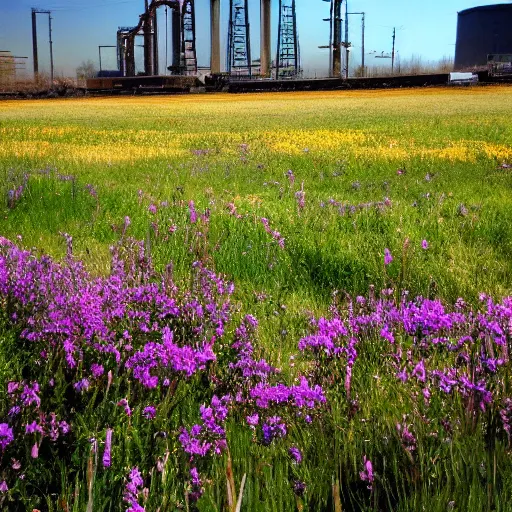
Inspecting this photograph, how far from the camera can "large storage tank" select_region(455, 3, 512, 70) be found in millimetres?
81812

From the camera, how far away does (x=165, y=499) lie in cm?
149

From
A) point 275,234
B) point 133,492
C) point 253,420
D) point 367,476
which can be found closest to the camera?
point 133,492

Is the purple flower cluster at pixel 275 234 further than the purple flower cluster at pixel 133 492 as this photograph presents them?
Yes

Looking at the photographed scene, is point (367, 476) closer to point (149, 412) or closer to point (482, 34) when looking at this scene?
point (149, 412)

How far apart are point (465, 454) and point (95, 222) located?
15.3 feet

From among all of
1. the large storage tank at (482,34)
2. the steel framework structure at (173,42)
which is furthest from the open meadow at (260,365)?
the large storage tank at (482,34)

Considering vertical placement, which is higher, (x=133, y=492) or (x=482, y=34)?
(x=482, y=34)

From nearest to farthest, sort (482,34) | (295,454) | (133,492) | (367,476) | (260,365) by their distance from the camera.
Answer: (133,492) → (367,476) → (295,454) → (260,365) → (482,34)

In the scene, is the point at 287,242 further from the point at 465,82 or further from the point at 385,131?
the point at 465,82

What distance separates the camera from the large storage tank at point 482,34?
81.8 metres

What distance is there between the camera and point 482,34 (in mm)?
83750

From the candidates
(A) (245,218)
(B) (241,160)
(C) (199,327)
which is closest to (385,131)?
(B) (241,160)

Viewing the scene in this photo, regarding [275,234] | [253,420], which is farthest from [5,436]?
[275,234]

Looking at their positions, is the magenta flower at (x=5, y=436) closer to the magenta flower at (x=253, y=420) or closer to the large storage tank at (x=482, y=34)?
the magenta flower at (x=253, y=420)
